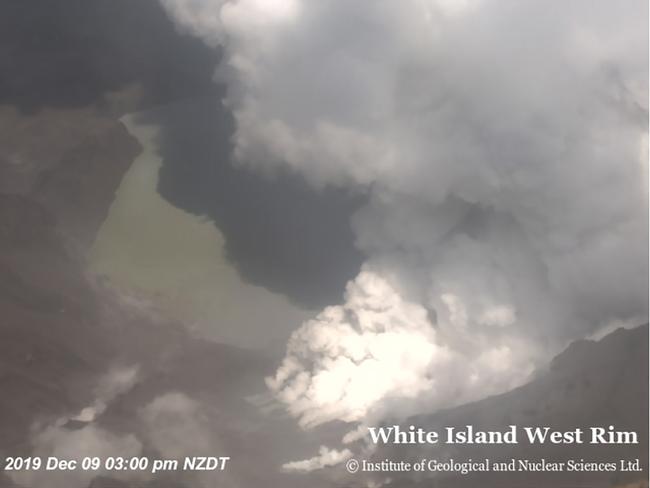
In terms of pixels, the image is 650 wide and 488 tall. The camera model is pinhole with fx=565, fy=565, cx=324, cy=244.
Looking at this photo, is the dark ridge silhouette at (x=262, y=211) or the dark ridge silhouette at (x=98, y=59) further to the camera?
the dark ridge silhouette at (x=98, y=59)

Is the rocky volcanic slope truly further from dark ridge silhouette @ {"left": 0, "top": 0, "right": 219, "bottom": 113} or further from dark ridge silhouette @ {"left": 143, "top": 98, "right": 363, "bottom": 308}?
dark ridge silhouette @ {"left": 0, "top": 0, "right": 219, "bottom": 113}

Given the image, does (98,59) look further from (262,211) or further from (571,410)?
(571,410)

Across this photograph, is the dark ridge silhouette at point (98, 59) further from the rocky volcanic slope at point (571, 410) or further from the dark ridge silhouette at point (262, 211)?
the rocky volcanic slope at point (571, 410)

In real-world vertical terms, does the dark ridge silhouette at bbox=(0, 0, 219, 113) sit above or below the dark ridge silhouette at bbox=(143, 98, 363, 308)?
above

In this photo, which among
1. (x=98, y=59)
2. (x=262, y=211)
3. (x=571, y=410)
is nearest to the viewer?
(x=571, y=410)

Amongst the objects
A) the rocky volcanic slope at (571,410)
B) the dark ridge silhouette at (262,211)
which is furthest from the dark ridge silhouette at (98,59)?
the rocky volcanic slope at (571,410)

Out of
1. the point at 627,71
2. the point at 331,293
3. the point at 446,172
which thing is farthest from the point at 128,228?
the point at 627,71

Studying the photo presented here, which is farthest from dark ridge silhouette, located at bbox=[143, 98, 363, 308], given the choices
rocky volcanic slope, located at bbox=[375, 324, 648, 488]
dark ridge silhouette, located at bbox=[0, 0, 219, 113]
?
rocky volcanic slope, located at bbox=[375, 324, 648, 488]

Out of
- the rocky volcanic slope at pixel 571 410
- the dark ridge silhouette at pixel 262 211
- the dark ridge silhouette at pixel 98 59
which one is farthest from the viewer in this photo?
the dark ridge silhouette at pixel 98 59

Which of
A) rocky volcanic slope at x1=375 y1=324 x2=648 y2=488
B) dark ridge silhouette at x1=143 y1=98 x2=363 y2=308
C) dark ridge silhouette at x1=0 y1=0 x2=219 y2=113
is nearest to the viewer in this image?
rocky volcanic slope at x1=375 y1=324 x2=648 y2=488

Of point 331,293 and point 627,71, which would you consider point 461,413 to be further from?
point 627,71

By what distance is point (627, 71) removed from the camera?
2.17 meters

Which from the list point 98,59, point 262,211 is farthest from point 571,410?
point 98,59

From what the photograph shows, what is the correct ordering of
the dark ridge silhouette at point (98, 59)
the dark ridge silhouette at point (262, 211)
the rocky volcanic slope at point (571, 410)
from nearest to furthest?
the rocky volcanic slope at point (571, 410) < the dark ridge silhouette at point (262, 211) < the dark ridge silhouette at point (98, 59)
